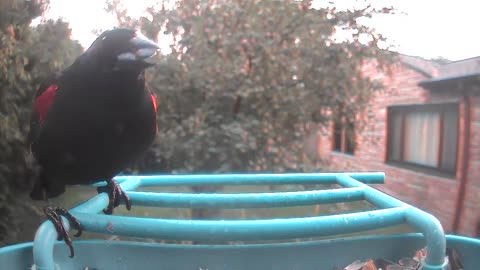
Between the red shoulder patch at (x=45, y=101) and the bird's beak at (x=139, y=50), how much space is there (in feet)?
1.44

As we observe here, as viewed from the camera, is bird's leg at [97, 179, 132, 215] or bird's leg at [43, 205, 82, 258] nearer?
bird's leg at [43, 205, 82, 258]

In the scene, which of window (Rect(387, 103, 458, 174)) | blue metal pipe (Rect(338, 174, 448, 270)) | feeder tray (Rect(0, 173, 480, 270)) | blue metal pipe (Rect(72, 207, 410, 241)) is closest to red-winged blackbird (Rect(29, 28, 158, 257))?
feeder tray (Rect(0, 173, 480, 270))

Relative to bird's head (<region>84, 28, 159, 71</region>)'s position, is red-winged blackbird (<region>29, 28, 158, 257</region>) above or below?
below

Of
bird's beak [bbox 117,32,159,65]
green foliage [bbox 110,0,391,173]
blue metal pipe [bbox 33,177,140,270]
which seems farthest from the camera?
green foliage [bbox 110,0,391,173]

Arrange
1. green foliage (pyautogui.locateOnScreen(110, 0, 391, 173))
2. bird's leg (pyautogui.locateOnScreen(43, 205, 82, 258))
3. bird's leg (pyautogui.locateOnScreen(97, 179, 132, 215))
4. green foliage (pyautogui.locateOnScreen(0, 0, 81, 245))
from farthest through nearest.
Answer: green foliage (pyautogui.locateOnScreen(110, 0, 391, 173))
green foliage (pyautogui.locateOnScreen(0, 0, 81, 245))
bird's leg (pyautogui.locateOnScreen(97, 179, 132, 215))
bird's leg (pyautogui.locateOnScreen(43, 205, 82, 258))

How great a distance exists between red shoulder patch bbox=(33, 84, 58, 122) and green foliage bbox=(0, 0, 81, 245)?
1.07 meters

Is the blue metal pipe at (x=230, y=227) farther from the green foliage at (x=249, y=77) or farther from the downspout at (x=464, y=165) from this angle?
the downspout at (x=464, y=165)

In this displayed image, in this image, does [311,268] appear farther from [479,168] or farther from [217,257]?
[479,168]

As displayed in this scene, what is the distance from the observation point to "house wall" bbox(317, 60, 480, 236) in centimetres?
463

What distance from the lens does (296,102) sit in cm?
385

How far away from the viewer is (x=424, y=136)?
5.98 m

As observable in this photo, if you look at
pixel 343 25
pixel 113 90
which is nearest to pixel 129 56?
pixel 113 90

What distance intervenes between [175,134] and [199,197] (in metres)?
2.34

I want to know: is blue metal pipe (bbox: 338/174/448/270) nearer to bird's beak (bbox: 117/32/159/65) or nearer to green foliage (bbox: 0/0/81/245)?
bird's beak (bbox: 117/32/159/65)
